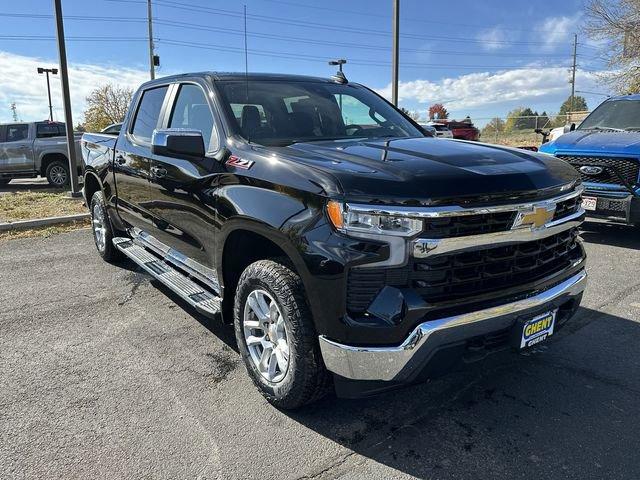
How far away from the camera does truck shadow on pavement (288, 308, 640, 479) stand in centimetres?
247

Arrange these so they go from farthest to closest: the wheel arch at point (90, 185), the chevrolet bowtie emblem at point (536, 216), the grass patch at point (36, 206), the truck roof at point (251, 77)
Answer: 1. the grass patch at point (36, 206)
2. the wheel arch at point (90, 185)
3. the truck roof at point (251, 77)
4. the chevrolet bowtie emblem at point (536, 216)

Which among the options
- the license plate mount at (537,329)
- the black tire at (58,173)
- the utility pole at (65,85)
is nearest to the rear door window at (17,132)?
the black tire at (58,173)

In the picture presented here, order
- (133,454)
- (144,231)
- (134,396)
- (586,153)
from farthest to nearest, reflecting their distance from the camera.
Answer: (586,153) < (144,231) < (134,396) < (133,454)

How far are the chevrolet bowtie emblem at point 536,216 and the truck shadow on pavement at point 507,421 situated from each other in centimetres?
79

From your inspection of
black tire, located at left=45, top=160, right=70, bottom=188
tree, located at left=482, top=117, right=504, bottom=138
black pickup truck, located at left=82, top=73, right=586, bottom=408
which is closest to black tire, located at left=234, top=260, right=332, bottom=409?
black pickup truck, located at left=82, top=73, right=586, bottom=408

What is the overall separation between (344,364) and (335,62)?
13.9 metres

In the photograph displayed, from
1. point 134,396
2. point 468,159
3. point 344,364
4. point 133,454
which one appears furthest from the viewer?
point 134,396

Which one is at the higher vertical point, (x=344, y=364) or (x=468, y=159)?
(x=468, y=159)

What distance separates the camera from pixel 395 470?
2.46 meters

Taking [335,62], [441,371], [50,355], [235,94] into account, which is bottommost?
[50,355]

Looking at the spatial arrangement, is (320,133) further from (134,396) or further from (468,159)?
(134,396)

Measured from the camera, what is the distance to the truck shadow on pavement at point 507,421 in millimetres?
2473

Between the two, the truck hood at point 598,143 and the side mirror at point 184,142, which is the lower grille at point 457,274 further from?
the truck hood at point 598,143

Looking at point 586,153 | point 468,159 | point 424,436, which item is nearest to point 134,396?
point 424,436
